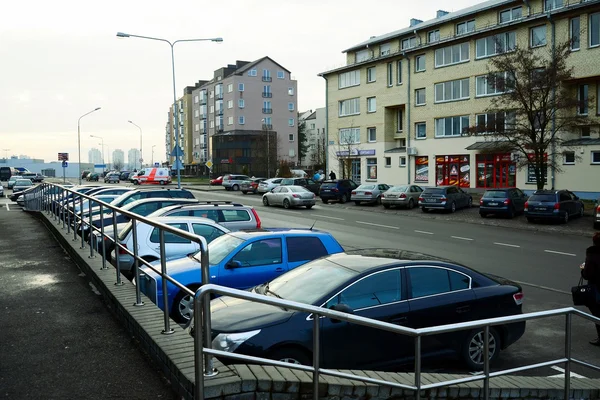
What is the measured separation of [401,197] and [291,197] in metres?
6.56

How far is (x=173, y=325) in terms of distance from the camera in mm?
5273

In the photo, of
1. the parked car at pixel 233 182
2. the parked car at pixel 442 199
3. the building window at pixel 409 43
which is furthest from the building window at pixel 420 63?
the parked car at pixel 233 182

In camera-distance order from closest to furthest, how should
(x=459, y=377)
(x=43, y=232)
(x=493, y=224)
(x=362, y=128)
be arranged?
(x=459, y=377)
(x=43, y=232)
(x=493, y=224)
(x=362, y=128)

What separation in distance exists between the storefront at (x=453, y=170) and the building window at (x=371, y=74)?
1111cm

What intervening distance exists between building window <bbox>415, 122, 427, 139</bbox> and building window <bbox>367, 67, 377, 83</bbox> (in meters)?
7.28

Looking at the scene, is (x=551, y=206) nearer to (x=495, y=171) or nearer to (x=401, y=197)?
(x=401, y=197)

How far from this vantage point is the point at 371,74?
5309cm

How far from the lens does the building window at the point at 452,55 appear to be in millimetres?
43941

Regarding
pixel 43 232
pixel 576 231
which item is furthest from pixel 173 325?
pixel 576 231

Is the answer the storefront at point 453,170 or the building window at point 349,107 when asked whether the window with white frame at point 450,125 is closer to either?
the storefront at point 453,170

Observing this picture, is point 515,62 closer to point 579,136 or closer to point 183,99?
point 579,136

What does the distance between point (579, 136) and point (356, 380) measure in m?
37.2

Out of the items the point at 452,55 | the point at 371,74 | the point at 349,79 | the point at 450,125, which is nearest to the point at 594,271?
the point at 450,125

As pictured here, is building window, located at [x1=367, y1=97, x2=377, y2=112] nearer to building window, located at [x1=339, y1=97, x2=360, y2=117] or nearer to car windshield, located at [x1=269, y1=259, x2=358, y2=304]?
building window, located at [x1=339, y1=97, x2=360, y2=117]
